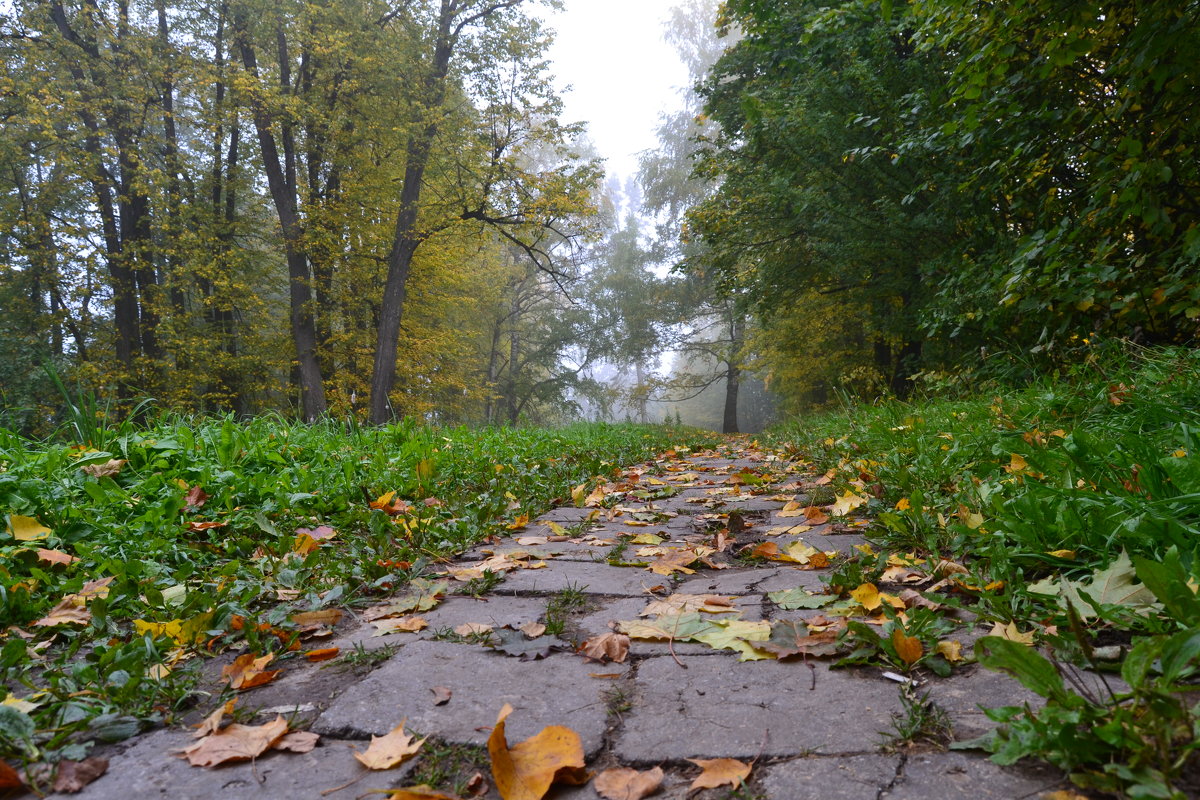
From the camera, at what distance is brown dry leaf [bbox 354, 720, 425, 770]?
3.63 feet

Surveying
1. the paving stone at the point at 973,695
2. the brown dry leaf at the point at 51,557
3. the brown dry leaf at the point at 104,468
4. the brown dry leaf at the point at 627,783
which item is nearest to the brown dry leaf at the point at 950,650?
the paving stone at the point at 973,695

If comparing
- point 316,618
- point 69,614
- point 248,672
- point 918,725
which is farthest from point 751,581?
point 69,614

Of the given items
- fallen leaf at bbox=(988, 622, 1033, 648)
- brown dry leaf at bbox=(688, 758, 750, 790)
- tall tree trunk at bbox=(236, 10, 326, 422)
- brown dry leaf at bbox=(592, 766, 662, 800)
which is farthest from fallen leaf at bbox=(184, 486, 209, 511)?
tall tree trunk at bbox=(236, 10, 326, 422)

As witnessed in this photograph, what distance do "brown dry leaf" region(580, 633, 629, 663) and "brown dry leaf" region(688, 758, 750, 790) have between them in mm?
513

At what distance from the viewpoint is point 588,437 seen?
7.98 m

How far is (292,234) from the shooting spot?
12.4 m

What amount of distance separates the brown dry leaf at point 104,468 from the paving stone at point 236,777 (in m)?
2.11

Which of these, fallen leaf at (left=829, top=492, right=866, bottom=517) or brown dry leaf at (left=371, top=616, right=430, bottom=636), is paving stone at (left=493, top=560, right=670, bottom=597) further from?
fallen leaf at (left=829, top=492, right=866, bottom=517)

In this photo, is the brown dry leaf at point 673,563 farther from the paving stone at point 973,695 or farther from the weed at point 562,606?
the paving stone at point 973,695

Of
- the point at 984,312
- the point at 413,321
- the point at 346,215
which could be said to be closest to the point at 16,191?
the point at 346,215

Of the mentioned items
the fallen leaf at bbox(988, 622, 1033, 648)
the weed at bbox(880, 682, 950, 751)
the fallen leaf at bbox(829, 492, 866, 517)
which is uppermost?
the fallen leaf at bbox(829, 492, 866, 517)

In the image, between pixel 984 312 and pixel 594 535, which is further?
pixel 984 312

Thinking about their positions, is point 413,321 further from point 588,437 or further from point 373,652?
point 373,652

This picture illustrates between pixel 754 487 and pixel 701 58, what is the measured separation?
2471cm
